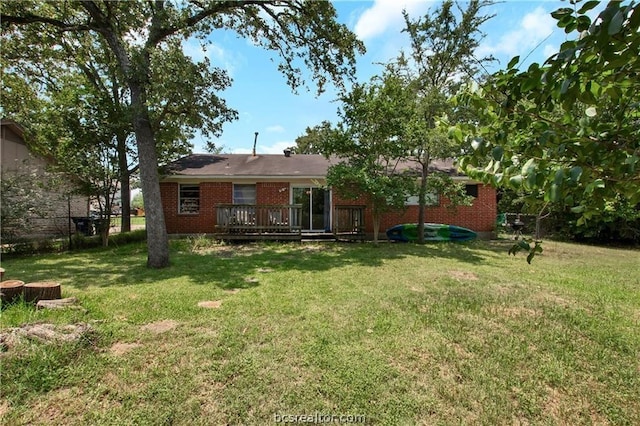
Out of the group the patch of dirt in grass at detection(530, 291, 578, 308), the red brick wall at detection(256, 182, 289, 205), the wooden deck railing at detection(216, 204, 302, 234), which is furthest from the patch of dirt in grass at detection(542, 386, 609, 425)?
the red brick wall at detection(256, 182, 289, 205)

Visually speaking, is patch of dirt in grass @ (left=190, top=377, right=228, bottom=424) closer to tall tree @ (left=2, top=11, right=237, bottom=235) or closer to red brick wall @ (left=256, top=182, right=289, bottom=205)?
tall tree @ (left=2, top=11, right=237, bottom=235)

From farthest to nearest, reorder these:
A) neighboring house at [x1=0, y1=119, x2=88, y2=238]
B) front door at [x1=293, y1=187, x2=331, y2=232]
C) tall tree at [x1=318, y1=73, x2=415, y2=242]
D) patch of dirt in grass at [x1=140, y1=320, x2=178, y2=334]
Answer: front door at [x1=293, y1=187, x2=331, y2=232], tall tree at [x1=318, y1=73, x2=415, y2=242], neighboring house at [x1=0, y1=119, x2=88, y2=238], patch of dirt in grass at [x1=140, y1=320, x2=178, y2=334]

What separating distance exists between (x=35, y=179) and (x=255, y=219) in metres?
7.05

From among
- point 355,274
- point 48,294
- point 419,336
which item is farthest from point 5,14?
point 419,336

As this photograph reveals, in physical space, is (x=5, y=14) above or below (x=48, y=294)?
above

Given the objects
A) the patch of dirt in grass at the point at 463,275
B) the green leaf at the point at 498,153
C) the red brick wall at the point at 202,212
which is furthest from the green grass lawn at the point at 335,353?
the red brick wall at the point at 202,212

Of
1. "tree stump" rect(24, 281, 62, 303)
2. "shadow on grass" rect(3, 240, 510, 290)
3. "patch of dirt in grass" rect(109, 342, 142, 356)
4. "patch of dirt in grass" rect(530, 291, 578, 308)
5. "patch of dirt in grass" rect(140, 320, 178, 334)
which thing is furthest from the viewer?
"shadow on grass" rect(3, 240, 510, 290)

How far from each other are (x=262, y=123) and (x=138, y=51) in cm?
1159

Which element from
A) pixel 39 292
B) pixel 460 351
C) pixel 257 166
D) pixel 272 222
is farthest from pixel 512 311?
pixel 257 166

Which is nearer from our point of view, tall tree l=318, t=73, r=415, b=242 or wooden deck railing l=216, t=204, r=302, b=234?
tall tree l=318, t=73, r=415, b=242

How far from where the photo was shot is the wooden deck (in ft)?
41.4

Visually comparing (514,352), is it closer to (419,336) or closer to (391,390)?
(419,336)

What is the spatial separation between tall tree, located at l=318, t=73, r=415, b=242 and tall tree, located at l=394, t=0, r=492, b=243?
72cm

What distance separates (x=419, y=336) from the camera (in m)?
3.77
